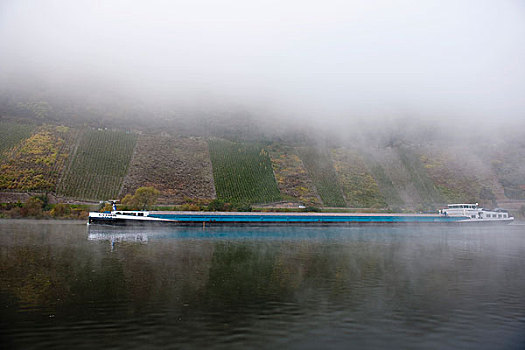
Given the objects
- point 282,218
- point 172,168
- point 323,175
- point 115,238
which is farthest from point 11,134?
point 323,175

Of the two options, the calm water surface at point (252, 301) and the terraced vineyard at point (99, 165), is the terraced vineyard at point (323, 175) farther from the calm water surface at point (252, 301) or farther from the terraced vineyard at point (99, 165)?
the calm water surface at point (252, 301)

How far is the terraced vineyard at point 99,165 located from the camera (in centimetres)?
6719

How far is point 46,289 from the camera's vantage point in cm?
1488

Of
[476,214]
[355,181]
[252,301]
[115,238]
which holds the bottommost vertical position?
[252,301]

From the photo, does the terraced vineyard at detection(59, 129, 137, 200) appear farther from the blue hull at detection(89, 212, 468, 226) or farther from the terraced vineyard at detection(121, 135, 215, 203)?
the blue hull at detection(89, 212, 468, 226)

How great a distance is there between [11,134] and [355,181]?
75823mm

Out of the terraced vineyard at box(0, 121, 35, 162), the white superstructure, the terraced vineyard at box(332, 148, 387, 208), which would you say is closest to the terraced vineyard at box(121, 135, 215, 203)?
the terraced vineyard at box(0, 121, 35, 162)

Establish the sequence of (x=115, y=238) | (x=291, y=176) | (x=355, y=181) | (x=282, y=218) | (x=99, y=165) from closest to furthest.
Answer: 1. (x=115, y=238)
2. (x=282, y=218)
3. (x=99, y=165)
4. (x=291, y=176)
5. (x=355, y=181)

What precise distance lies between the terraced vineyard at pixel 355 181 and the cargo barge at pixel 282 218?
680 inches

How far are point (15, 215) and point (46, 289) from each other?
4905cm

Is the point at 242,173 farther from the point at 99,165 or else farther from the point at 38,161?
the point at 38,161

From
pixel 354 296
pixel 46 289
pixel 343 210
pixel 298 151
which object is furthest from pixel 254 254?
pixel 298 151

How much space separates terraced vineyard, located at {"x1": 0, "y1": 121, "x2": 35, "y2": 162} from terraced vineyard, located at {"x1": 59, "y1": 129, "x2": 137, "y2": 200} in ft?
35.0

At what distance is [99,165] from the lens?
76938 mm
